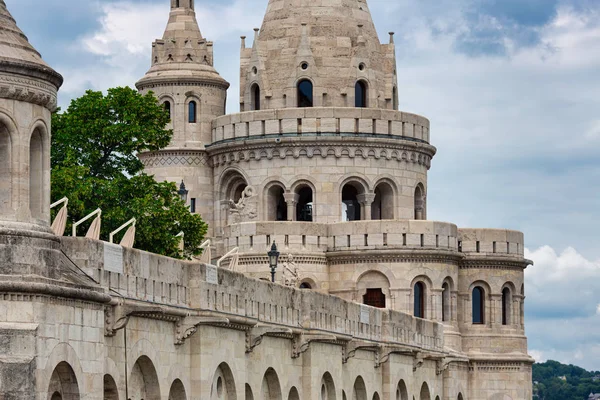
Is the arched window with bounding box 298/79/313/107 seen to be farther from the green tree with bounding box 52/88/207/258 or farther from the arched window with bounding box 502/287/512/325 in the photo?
the green tree with bounding box 52/88/207/258

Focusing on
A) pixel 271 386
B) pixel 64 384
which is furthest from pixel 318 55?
pixel 64 384

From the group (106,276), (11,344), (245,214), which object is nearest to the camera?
(11,344)

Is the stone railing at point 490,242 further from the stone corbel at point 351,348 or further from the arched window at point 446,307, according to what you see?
the stone corbel at point 351,348

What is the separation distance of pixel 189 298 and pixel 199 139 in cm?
4366

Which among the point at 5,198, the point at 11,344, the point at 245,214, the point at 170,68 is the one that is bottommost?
the point at 11,344

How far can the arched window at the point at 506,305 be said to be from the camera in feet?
278

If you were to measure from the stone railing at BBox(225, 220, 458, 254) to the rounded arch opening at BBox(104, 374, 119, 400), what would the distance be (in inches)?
1578

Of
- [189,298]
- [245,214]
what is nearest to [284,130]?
[245,214]

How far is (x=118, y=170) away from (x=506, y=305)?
28535mm

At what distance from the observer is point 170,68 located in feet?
274

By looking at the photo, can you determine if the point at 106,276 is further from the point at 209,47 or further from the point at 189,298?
the point at 209,47

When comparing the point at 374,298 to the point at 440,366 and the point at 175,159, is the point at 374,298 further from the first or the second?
the point at 175,159

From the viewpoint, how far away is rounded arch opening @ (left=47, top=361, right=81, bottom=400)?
32812mm

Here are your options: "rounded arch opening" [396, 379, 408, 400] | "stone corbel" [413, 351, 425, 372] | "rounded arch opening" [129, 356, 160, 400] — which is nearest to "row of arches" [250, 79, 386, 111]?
"stone corbel" [413, 351, 425, 372]
